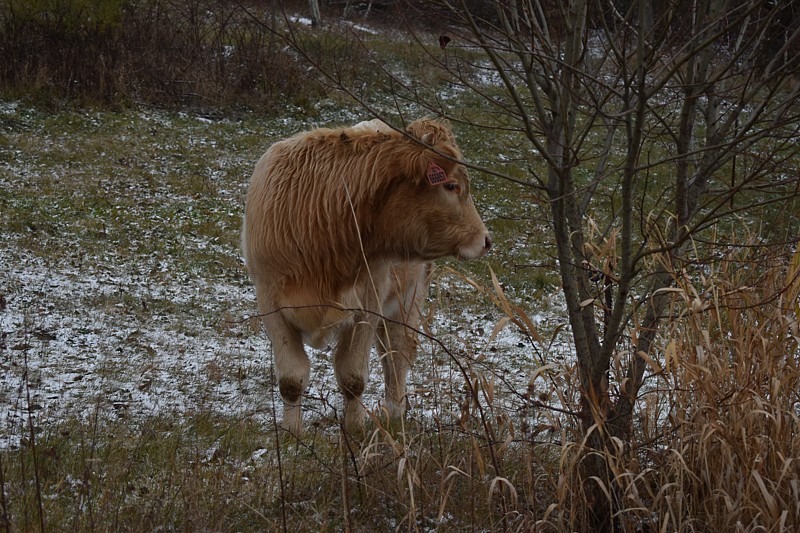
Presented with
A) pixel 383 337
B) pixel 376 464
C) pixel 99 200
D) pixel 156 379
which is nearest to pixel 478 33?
pixel 376 464

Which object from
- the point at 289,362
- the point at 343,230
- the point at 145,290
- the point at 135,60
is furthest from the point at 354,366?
the point at 135,60

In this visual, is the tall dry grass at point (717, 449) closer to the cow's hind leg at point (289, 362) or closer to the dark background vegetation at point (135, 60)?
the cow's hind leg at point (289, 362)

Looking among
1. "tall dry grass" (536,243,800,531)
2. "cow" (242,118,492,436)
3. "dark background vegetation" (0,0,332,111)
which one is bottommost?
"tall dry grass" (536,243,800,531)

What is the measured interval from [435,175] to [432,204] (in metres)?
0.27

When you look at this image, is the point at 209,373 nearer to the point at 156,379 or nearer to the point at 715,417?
the point at 156,379

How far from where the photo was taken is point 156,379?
211 inches

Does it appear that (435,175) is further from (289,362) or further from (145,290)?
(145,290)

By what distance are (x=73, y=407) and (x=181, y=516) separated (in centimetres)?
200

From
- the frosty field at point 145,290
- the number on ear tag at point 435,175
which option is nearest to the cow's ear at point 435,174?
the number on ear tag at point 435,175

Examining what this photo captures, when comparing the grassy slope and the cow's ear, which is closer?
the grassy slope

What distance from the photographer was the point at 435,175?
174 inches

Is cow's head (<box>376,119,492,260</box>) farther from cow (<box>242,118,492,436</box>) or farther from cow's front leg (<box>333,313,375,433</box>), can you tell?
cow's front leg (<box>333,313,375,433</box>)

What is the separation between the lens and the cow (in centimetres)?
448

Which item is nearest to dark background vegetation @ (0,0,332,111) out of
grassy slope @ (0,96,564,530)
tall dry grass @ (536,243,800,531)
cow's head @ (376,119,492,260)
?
grassy slope @ (0,96,564,530)
